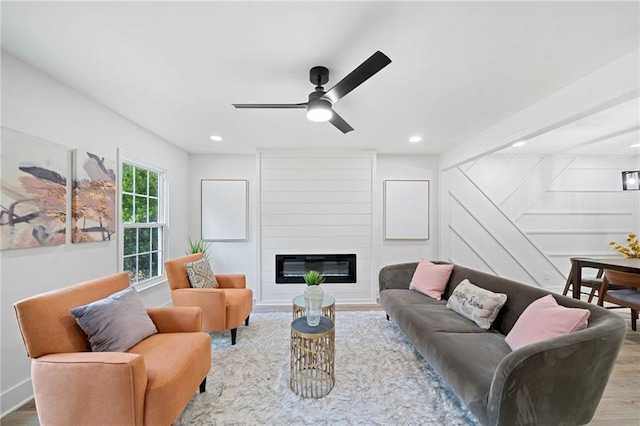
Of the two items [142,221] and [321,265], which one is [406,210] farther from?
[142,221]

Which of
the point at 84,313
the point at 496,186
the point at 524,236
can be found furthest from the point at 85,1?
the point at 524,236

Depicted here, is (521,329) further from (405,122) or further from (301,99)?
(301,99)

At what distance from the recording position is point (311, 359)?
6.38 feet

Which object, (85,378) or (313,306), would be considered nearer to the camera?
(85,378)

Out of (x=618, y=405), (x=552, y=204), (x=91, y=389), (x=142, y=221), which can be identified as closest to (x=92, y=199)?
(x=142, y=221)

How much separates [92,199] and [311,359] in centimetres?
246

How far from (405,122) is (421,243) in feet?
7.49

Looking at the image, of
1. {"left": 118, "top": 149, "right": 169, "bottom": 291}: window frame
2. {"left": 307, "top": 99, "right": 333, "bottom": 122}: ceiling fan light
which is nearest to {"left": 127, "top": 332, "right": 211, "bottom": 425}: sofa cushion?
{"left": 118, "top": 149, "right": 169, "bottom": 291}: window frame

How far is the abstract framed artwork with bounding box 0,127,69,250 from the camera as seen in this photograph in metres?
1.71

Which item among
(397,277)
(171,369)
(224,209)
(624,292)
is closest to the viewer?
(171,369)

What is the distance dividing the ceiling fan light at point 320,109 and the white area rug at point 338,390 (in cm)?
207

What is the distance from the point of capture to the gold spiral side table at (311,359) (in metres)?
1.91

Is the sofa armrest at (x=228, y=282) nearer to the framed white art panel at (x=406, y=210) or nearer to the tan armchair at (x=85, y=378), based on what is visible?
the tan armchair at (x=85, y=378)

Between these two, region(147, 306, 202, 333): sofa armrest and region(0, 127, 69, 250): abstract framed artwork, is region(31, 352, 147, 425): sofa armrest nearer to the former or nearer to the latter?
region(147, 306, 202, 333): sofa armrest
